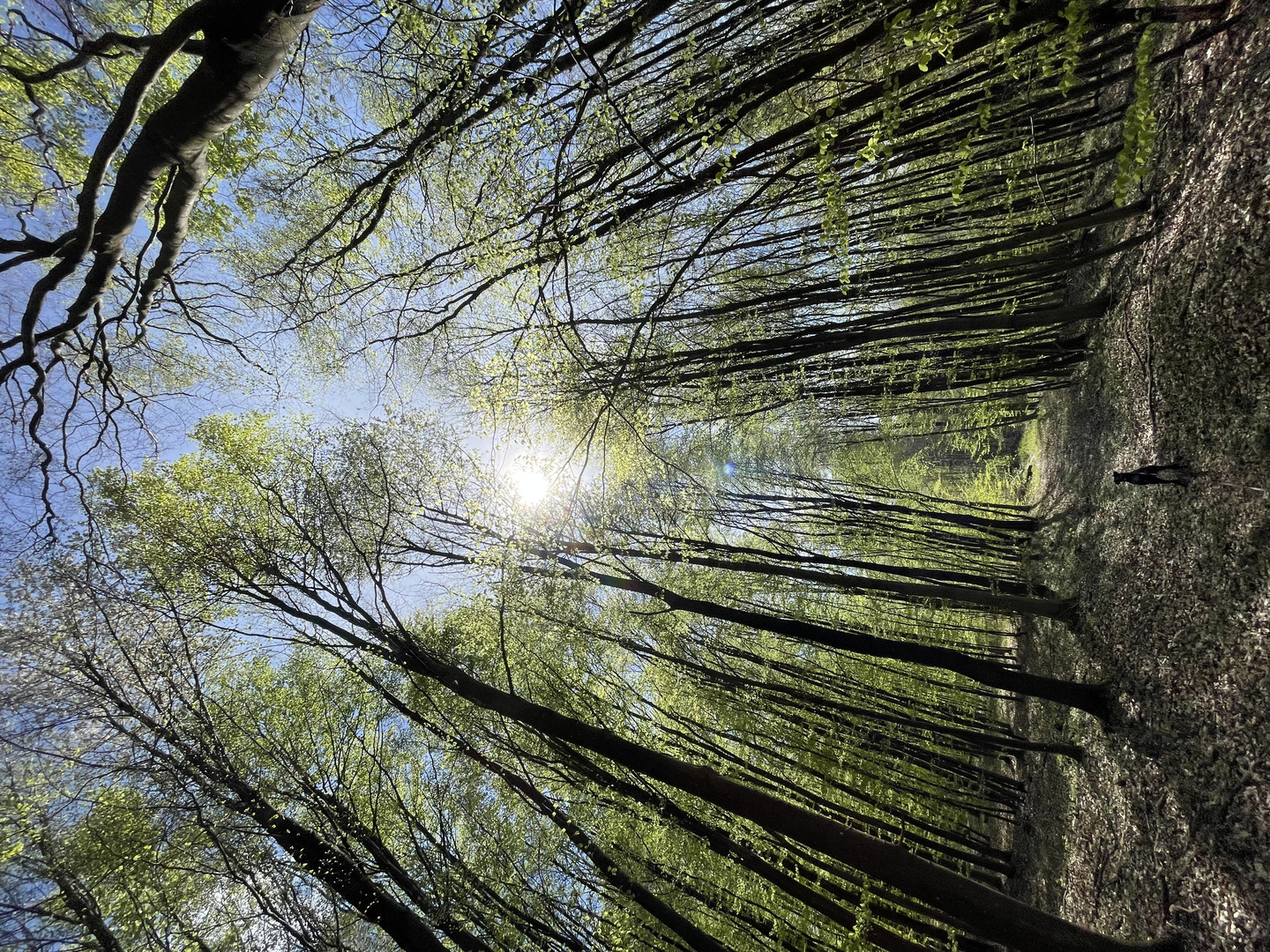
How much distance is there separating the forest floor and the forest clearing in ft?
0.11

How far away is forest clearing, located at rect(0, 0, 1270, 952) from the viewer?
2.95 metres

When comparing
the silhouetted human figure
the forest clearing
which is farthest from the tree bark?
the silhouetted human figure

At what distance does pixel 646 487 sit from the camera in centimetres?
791

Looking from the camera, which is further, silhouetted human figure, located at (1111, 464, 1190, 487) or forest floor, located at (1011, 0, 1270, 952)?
silhouetted human figure, located at (1111, 464, 1190, 487)

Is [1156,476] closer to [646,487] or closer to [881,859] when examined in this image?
[881,859]

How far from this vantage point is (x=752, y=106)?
11.1ft

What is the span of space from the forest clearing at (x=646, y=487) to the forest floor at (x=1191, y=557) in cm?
3

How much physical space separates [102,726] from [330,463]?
3.33m

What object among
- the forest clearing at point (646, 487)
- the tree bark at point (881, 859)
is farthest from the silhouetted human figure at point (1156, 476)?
the tree bark at point (881, 859)

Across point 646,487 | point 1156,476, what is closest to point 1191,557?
point 1156,476

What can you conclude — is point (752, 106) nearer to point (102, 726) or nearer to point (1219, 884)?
point (1219, 884)

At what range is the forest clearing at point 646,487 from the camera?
9.67ft

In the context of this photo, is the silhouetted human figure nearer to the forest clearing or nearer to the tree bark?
the forest clearing

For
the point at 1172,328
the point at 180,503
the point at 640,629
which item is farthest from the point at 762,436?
the point at 180,503
